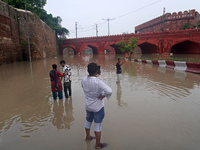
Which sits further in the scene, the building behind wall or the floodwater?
the building behind wall

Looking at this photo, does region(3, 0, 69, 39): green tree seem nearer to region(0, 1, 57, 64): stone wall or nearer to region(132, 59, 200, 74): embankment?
region(0, 1, 57, 64): stone wall

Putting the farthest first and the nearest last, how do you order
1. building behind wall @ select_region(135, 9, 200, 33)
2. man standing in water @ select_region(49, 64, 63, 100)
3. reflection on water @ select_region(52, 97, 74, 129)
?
1. building behind wall @ select_region(135, 9, 200, 33)
2. man standing in water @ select_region(49, 64, 63, 100)
3. reflection on water @ select_region(52, 97, 74, 129)

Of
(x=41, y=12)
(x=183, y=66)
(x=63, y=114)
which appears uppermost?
(x=41, y=12)

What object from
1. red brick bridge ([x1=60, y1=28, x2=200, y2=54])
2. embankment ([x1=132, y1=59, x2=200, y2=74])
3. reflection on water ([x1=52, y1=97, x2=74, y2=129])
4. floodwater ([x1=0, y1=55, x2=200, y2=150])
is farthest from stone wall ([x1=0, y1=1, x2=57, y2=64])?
red brick bridge ([x1=60, y1=28, x2=200, y2=54])

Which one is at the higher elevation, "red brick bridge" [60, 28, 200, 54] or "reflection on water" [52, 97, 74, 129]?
"red brick bridge" [60, 28, 200, 54]

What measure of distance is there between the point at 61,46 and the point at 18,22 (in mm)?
26038

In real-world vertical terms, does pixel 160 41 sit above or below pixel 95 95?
above

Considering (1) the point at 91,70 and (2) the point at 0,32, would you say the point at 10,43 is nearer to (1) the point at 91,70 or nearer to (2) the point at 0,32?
(2) the point at 0,32

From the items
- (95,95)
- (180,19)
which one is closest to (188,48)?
(180,19)

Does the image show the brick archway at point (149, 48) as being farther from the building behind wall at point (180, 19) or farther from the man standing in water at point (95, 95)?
the man standing in water at point (95, 95)

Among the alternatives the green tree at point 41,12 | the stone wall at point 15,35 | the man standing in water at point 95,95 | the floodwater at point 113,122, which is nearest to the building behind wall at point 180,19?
the green tree at point 41,12

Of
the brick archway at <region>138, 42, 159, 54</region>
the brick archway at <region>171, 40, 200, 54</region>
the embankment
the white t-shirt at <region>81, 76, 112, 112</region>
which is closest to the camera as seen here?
the white t-shirt at <region>81, 76, 112, 112</region>

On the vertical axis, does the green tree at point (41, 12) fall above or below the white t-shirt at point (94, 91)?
above

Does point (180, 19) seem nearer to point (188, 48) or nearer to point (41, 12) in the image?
point (188, 48)
